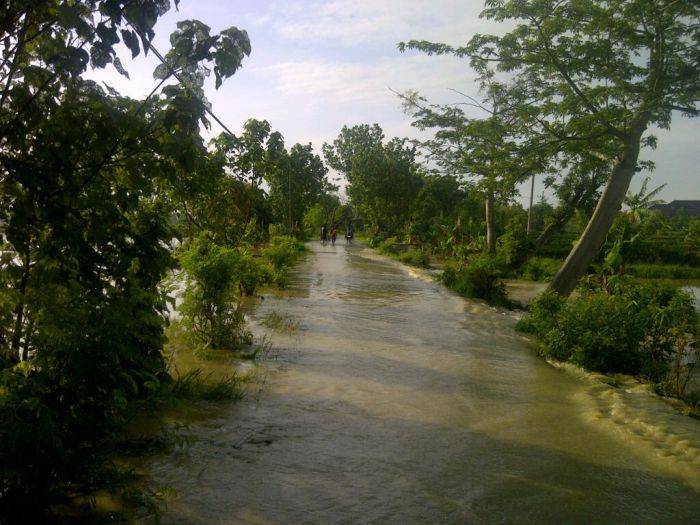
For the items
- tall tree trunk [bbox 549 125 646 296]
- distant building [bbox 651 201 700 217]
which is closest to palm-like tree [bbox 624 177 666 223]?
tall tree trunk [bbox 549 125 646 296]

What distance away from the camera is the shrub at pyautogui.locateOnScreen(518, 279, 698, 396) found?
25.7 ft

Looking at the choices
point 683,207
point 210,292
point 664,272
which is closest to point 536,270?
point 664,272

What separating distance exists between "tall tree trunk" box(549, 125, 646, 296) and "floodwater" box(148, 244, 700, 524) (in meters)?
4.30

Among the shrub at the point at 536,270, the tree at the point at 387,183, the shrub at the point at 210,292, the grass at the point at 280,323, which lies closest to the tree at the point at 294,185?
the tree at the point at 387,183

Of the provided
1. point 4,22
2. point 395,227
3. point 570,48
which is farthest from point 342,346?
point 395,227

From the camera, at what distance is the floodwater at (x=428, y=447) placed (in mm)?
4197

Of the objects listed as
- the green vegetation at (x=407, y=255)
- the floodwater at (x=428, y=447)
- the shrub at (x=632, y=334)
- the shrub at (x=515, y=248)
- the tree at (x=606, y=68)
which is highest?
the tree at (x=606, y=68)

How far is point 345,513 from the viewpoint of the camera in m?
4.04

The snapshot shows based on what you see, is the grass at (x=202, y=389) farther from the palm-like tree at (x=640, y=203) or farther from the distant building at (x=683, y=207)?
the distant building at (x=683, y=207)

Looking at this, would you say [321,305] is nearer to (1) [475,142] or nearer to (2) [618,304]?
(1) [475,142]

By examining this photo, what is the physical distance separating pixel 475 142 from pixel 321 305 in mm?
5526

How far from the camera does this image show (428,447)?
5.34 meters

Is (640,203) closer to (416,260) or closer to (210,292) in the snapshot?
(416,260)

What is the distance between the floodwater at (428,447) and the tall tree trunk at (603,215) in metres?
4.30
